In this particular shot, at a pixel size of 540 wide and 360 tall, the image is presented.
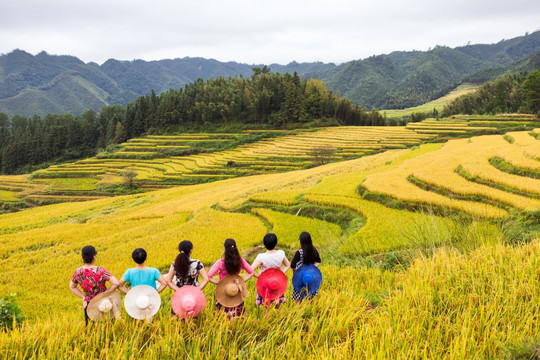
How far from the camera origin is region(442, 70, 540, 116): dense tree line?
54.2m

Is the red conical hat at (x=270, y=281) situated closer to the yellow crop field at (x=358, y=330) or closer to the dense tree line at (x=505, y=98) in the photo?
the yellow crop field at (x=358, y=330)

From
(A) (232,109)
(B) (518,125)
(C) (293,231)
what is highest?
(A) (232,109)

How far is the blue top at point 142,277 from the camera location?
4100 mm

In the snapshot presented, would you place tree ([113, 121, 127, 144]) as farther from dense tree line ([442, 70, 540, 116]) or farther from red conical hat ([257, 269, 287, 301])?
dense tree line ([442, 70, 540, 116])

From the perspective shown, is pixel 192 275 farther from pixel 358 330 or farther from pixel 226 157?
pixel 226 157

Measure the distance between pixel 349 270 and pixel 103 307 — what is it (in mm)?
4662

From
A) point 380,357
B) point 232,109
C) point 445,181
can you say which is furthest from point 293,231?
point 232,109

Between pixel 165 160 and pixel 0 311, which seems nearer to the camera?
pixel 0 311

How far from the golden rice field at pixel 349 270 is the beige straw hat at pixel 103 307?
18 centimetres

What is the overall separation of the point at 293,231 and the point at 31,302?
916cm

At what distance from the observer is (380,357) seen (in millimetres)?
2744

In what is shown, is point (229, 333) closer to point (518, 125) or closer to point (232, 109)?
point (518, 125)

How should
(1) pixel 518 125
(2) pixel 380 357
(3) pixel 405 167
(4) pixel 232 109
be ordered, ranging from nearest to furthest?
(2) pixel 380 357 < (3) pixel 405 167 < (1) pixel 518 125 < (4) pixel 232 109

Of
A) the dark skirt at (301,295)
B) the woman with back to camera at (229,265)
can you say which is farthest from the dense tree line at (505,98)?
the woman with back to camera at (229,265)
